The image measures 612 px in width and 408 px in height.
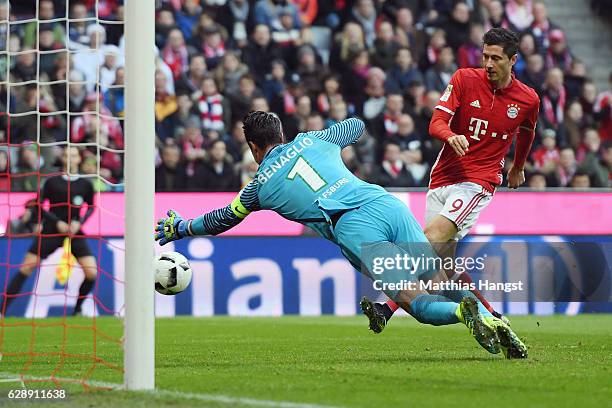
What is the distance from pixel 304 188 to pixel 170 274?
103cm

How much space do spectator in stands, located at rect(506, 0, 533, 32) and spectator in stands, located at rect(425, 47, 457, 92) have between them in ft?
4.59

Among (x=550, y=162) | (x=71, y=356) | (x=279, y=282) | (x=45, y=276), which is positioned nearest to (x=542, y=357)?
(x=71, y=356)

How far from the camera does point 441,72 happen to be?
17625mm

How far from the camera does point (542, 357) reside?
24.8 ft

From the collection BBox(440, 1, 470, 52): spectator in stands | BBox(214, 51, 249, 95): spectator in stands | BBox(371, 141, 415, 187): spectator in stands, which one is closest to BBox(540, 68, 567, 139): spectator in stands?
BBox(440, 1, 470, 52): spectator in stands

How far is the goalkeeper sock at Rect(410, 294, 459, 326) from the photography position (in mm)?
6957

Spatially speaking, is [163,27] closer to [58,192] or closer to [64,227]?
[64,227]

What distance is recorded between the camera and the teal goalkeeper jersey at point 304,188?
7.43 metres

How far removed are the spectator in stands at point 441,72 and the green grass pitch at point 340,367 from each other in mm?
6593

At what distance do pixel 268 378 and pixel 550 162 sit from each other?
11116 mm

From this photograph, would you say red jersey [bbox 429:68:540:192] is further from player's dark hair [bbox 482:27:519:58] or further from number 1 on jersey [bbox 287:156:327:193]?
number 1 on jersey [bbox 287:156:327:193]

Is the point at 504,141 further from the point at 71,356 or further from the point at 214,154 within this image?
the point at 214,154

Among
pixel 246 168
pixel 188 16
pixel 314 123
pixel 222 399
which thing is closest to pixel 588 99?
pixel 314 123

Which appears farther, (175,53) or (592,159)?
(592,159)
